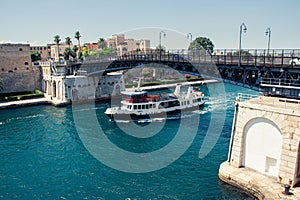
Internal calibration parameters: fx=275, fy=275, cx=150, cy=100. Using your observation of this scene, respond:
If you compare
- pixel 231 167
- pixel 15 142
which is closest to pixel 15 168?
pixel 15 142

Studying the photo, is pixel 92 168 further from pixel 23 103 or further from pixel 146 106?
pixel 23 103

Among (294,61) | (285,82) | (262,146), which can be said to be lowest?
(262,146)

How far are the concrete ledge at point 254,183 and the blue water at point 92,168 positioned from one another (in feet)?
1.99

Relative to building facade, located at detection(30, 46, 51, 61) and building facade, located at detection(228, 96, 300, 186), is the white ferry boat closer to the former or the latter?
building facade, located at detection(228, 96, 300, 186)

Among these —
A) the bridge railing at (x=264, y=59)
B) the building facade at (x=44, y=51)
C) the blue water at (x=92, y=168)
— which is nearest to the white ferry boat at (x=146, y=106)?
the blue water at (x=92, y=168)

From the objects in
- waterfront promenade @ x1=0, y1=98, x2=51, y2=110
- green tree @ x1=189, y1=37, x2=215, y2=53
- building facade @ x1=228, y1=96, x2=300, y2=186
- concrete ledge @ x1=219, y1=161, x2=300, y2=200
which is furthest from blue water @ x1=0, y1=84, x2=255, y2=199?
green tree @ x1=189, y1=37, x2=215, y2=53

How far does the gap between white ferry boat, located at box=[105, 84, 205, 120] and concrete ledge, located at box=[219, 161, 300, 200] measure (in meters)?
21.1

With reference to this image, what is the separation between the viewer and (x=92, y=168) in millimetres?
25828

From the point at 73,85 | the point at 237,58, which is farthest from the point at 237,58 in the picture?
the point at 73,85

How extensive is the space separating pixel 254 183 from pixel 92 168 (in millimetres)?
14259

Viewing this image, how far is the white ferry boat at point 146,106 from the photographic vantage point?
41875 millimetres

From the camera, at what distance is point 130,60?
5228cm

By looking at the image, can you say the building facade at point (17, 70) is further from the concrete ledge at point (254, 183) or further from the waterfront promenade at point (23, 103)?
the concrete ledge at point (254, 183)

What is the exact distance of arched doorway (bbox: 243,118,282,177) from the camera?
20281mm
